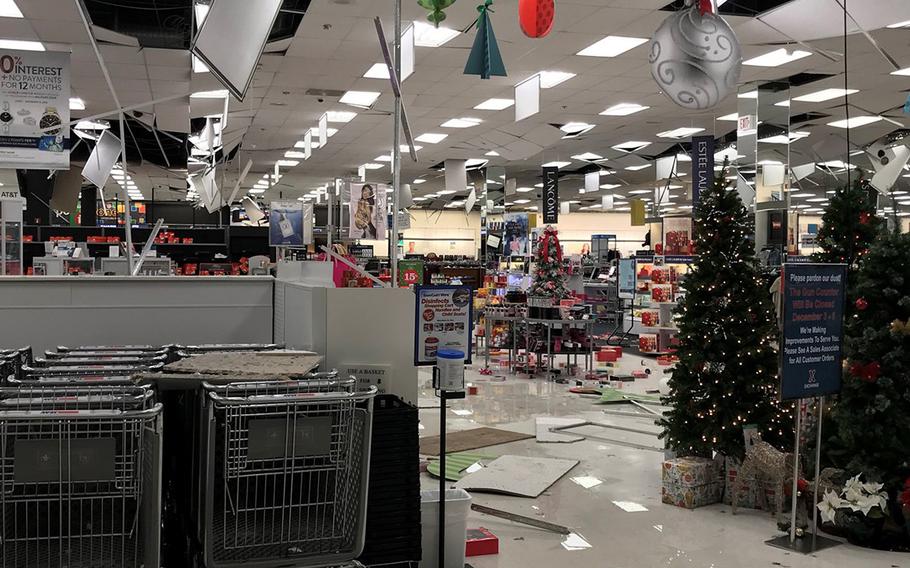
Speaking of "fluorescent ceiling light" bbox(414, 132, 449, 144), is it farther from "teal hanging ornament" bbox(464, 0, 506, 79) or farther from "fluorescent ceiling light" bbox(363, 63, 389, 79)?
"teal hanging ornament" bbox(464, 0, 506, 79)

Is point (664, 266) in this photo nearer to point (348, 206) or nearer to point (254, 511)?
point (348, 206)

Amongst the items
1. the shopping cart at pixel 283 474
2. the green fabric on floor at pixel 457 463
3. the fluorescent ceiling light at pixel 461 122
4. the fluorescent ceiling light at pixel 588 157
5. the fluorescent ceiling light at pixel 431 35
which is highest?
the fluorescent ceiling light at pixel 588 157

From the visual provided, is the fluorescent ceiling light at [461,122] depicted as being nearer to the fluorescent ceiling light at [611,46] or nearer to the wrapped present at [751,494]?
the fluorescent ceiling light at [611,46]

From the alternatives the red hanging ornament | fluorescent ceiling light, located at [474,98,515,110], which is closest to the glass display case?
fluorescent ceiling light, located at [474,98,515,110]

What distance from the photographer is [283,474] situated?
9.23 ft

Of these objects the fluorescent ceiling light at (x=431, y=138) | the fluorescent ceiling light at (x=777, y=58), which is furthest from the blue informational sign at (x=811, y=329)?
the fluorescent ceiling light at (x=431, y=138)

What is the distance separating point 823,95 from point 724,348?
8630 mm

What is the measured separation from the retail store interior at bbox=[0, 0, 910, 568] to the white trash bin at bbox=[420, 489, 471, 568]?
0.02 meters

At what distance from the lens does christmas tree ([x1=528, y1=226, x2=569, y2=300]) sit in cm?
1330

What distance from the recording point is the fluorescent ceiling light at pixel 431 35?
30.5 ft

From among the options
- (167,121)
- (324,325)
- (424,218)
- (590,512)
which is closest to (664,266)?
(167,121)

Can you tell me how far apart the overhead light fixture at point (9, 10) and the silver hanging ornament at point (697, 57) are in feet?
22.9

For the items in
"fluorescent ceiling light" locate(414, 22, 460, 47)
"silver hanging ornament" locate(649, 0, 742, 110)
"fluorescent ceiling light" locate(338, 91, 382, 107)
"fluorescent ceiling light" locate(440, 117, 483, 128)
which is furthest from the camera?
"fluorescent ceiling light" locate(440, 117, 483, 128)

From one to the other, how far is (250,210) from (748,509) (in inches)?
661
